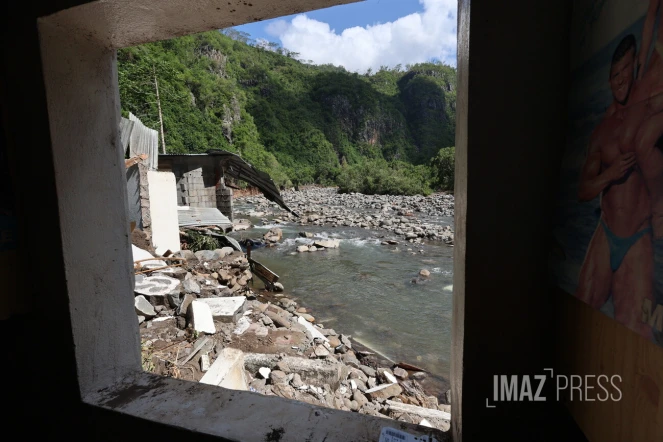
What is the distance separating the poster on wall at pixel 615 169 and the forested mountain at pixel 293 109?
1810cm

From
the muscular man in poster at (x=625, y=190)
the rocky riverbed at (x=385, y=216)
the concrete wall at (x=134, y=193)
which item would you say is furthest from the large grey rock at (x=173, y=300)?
the rocky riverbed at (x=385, y=216)

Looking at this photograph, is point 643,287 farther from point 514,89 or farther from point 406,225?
point 406,225

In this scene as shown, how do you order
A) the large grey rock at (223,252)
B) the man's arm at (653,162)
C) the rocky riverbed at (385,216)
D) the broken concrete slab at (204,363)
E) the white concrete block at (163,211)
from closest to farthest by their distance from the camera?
the man's arm at (653,162) → the broken concrete slab at (204,363) → the white concrete block at (163,211) → the large grey rock at (223,252) → the rocky riverbed at (385,216)

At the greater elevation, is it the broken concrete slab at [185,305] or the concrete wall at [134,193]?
the concrete wall at [134,193]

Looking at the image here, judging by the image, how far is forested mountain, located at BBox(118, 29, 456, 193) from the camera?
22.3 meters

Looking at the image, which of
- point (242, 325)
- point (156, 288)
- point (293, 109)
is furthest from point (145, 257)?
point (293, 109)

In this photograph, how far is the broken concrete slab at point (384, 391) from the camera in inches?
122

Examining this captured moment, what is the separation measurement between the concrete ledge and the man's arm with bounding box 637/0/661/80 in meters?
0.96

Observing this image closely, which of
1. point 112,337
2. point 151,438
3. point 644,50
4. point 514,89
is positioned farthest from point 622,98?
point 112,337

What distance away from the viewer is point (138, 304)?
11.9 feet

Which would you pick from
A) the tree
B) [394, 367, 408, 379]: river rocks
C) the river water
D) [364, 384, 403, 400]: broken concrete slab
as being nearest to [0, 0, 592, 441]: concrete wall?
[364, 384, 403, 400]: broken concrete slab

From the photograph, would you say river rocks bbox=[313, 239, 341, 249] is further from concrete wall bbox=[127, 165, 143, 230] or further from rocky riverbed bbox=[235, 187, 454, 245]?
concrete wall bbox=[127, 165, 143, 230]

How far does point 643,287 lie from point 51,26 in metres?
1.68

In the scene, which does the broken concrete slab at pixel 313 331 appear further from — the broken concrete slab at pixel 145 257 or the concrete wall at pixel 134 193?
the concrete wall at pixel 134 193
